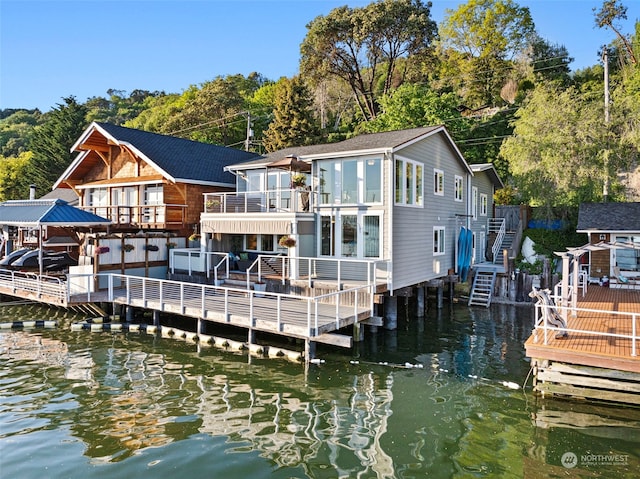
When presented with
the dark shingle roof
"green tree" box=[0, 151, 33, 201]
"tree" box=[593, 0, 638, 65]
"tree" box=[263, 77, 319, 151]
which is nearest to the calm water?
the dark shingle roof

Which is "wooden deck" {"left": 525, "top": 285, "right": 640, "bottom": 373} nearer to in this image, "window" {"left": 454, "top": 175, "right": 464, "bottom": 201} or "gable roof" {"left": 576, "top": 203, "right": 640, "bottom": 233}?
"gable roof" {"left": 576, "top": 203, "right": 640, "bottom": 233}

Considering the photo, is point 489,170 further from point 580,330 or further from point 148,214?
point 148,214

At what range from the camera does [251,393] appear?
11.4 meters

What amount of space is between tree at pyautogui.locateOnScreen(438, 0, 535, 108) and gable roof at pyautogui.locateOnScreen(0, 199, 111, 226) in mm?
38269

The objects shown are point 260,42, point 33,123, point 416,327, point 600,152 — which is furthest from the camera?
point 33,123

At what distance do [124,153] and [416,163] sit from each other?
58.4 feet

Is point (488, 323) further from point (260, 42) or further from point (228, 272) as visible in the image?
point (260, 42)

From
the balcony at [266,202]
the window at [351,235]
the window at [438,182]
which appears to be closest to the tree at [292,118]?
the balcony at [266,202]

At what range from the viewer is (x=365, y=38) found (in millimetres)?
45656

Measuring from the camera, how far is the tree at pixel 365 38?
145 ft

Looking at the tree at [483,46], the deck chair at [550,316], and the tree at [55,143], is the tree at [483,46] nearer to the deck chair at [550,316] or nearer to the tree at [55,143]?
the deck chair at [550,316]

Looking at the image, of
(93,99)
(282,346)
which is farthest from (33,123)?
(282,346)

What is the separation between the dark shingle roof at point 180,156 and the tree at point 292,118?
15.7 metres

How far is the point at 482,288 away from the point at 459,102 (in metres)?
25.3
